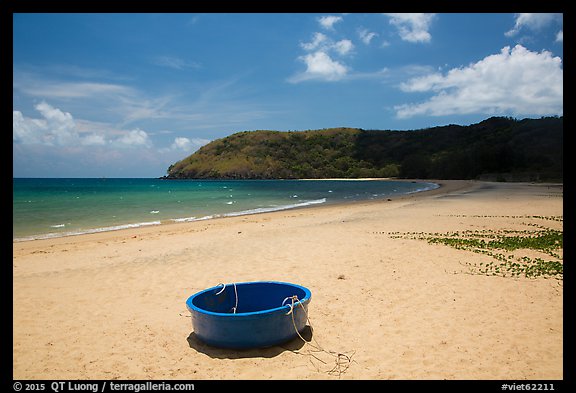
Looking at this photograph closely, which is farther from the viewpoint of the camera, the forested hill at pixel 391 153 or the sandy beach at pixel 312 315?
the forested hill at pixel 391 153

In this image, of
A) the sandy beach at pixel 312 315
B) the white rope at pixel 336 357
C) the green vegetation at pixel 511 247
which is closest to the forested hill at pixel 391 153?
the green vegetation at pixel 511 247

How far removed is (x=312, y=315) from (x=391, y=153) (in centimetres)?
15232

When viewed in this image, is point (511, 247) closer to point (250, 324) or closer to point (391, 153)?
point (250, 324)

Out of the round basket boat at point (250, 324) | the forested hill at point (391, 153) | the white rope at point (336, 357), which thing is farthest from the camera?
the forested hill at point (391, 153)

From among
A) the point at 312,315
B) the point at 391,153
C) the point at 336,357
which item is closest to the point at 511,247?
the point at 312,315

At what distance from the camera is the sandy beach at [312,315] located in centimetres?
425

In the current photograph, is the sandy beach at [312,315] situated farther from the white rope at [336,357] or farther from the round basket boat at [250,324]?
the round basket boat at [250,324]

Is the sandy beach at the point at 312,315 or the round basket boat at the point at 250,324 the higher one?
the round basket boat at the point at 250,324

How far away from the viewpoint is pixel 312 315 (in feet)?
19.4

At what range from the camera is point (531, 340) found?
4695mm

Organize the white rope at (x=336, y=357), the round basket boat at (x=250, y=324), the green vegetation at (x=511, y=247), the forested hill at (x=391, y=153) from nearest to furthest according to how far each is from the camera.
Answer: the white rope at (x=336, y=357) → the round basket boat at (x=250, y=324) → the green vegetation at (x=511, y=247) → the forested hill at (x=391, y=153)

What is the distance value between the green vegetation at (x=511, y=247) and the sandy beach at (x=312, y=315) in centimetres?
49
